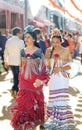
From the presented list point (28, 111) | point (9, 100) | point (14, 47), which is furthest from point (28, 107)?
point (14, 47)

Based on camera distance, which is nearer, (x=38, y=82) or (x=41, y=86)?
(x=38, y=82)

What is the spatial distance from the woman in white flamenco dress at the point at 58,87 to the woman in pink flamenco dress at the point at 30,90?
16 centimetres

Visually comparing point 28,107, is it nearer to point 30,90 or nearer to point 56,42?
point 30,90

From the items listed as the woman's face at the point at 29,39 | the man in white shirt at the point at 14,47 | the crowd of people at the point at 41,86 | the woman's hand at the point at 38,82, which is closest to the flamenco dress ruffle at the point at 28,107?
the crowd of people at the point at 41,86

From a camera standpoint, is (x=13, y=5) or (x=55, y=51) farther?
(x=13, y=5)

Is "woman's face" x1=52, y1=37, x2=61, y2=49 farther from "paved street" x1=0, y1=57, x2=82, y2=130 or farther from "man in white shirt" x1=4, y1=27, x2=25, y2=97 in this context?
"man in white shirt" x1=4, y1=27, x2=25, y2=97

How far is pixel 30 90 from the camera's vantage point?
6148 millimetres

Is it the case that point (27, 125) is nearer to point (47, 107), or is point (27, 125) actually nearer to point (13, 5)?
point (47, 107)

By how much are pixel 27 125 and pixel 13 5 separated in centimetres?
2547

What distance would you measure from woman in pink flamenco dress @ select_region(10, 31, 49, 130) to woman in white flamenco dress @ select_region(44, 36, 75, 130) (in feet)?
0.52

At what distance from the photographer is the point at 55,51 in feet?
20.5

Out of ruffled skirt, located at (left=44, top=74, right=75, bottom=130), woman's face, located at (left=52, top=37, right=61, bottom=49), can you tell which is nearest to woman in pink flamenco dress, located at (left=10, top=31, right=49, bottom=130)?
ruffled skirt, located at (left=44, top=74, right=75, bottom=130)

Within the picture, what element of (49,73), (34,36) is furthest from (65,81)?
(34,36)

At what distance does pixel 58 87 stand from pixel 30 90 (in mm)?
430
